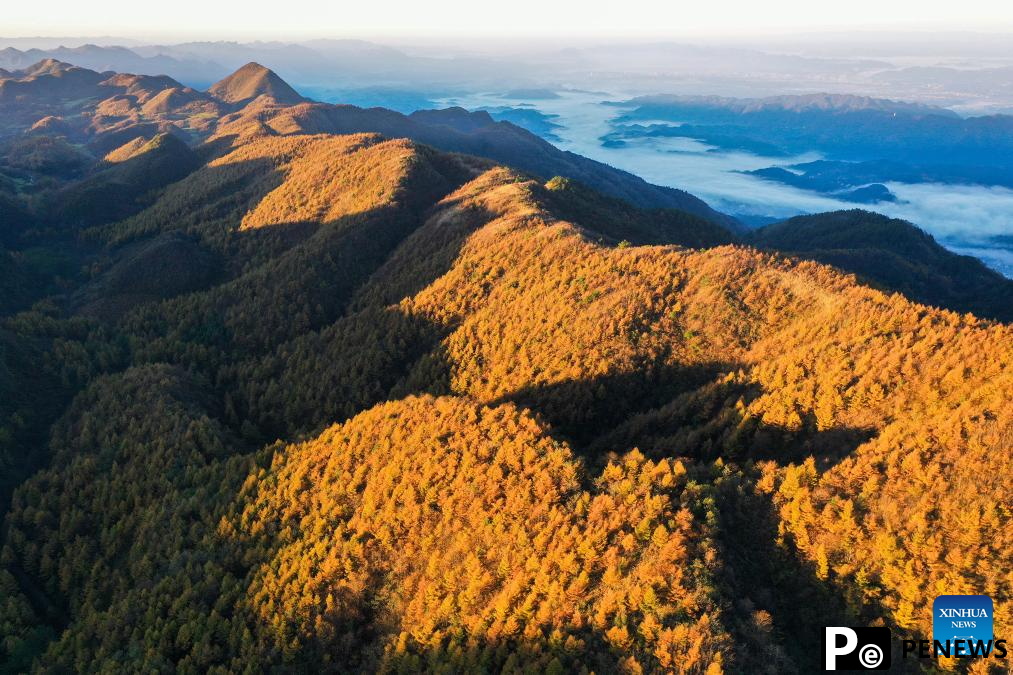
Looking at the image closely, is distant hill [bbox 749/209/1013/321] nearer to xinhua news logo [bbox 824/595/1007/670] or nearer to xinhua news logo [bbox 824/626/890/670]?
xinhua news logo [bbox 824/595/1007/670]

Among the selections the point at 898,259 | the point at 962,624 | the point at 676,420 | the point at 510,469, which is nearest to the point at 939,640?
the point at 962,624

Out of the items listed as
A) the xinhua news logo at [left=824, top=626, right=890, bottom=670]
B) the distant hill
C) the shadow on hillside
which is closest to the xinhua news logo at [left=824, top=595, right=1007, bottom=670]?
the xinhua news logo at [left=824, top=626, right=890, bottom=670]

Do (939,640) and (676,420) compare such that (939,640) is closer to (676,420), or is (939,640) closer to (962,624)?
(962,624)

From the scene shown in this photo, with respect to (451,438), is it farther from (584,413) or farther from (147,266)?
(147,266)

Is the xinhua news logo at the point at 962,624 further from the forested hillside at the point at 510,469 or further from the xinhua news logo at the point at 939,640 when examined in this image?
the forested hillside at the point at 510,469

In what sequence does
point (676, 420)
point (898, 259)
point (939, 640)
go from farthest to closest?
point (898, 259) → point (676, 420) → point (939, 640)

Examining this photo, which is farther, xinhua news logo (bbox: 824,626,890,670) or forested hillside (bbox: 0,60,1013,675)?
forested hillside (bbox: 0,60,1013,675)
